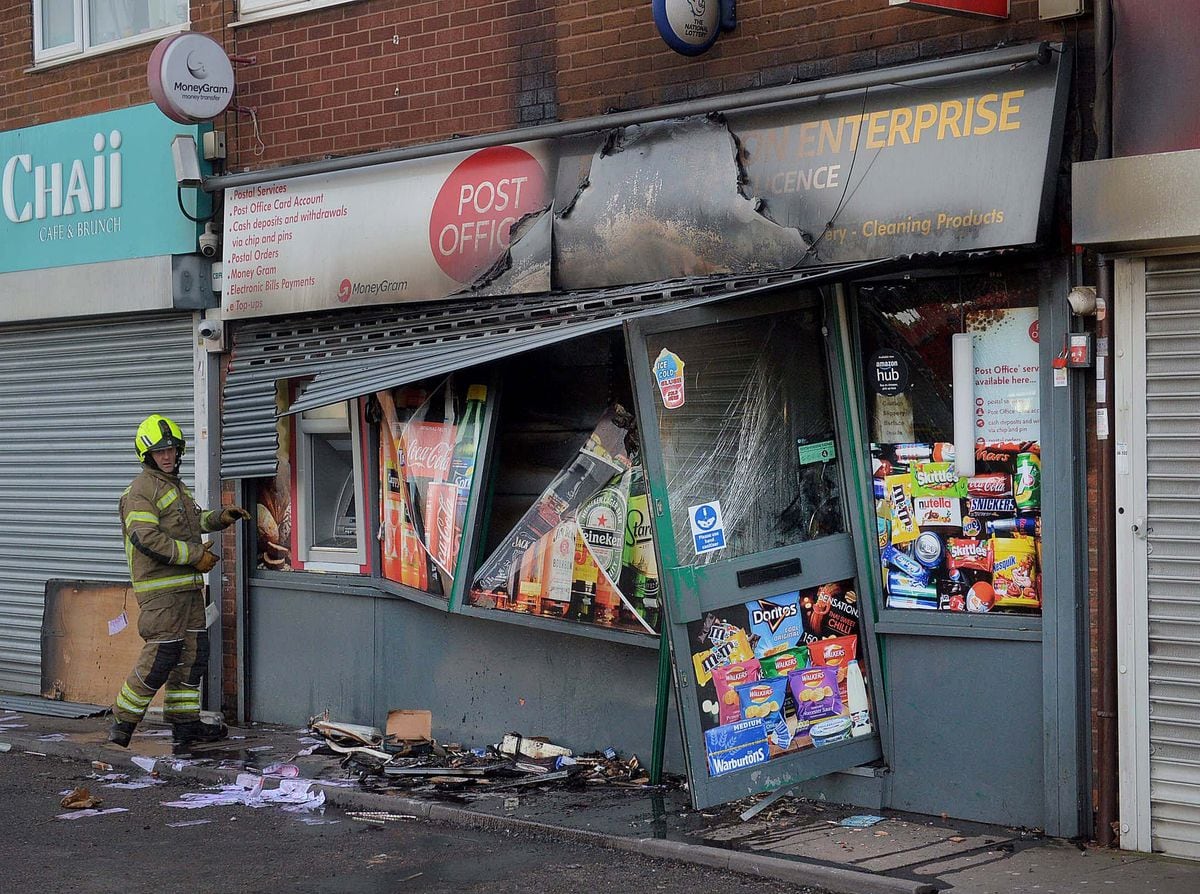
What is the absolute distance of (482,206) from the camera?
8750 mm

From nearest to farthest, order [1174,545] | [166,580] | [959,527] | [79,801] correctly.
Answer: [1174,545] → [959,527] → [79,801] → [166,580]

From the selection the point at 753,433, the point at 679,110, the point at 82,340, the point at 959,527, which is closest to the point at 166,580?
the point at 82,340

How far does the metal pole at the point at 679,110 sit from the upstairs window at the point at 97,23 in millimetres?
1670

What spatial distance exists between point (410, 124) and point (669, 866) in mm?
5051

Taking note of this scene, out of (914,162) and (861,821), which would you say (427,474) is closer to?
(861,821)

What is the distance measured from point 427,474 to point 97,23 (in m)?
5.17

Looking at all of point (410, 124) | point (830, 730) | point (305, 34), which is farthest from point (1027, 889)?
point (305, 34)

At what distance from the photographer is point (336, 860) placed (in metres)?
6.79

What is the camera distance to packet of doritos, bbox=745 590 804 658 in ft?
23.1

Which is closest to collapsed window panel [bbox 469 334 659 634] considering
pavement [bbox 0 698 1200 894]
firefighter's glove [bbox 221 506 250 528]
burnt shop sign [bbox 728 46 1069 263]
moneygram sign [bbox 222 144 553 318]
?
moneygram sign [bbox 222 144 553 318]

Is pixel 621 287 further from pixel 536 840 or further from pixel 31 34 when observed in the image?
pixel 31 34

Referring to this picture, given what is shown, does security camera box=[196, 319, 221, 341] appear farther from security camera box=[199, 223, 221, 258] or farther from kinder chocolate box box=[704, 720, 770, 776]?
kinder chocolate box box=[704, 720, 770, 776]

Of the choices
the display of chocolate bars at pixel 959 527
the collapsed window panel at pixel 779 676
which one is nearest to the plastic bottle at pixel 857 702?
the collapsed window panel at pixel 779 676


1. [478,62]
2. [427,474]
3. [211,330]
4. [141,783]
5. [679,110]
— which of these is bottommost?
[141,783]
